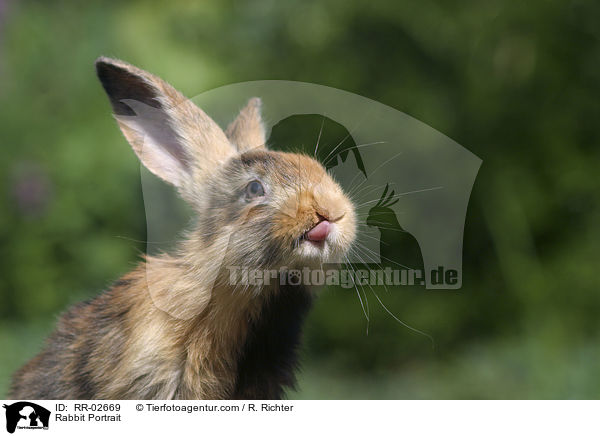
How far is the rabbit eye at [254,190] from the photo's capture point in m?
1.48

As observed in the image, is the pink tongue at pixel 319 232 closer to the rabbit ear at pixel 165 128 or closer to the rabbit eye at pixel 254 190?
the rabbit eye at pixel 254 190

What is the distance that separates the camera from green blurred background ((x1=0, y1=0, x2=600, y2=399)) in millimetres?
3215

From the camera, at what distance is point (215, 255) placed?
58.7 inches

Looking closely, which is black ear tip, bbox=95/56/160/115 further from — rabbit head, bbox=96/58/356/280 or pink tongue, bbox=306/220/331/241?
pink tongue, bbox=306/220/331/241

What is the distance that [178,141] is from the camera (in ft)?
5.10

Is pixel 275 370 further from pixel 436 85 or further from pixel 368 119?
pixel 436 85

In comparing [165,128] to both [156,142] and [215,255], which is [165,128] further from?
[215,255]

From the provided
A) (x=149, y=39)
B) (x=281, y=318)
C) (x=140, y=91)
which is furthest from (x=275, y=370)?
(x=149, y=39)

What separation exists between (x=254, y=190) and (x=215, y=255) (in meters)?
0.15

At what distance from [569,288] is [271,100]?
2683mm
